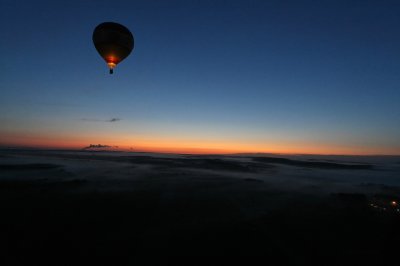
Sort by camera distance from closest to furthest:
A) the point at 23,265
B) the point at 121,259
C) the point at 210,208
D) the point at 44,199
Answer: the point at 23,265
the point at 121,259
the point at 210,208
the point at 44,199

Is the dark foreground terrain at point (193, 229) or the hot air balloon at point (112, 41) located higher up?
the hot air balloon at point (112, 41)

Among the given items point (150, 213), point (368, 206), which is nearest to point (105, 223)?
point (150, 213)

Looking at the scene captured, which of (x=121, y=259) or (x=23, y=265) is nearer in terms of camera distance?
(x=23, y=265)

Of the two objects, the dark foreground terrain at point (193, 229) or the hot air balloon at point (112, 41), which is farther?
the hot air balloon at point (112, 41)

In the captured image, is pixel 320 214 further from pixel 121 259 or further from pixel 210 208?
pixel 121 259

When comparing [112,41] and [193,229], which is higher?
[112,41]

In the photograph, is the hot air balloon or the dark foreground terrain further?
the hot air balloon

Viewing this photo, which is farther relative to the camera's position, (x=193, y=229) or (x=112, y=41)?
(x=112, y=41)

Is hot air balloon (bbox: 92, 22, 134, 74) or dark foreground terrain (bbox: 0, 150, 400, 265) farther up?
hot air balloon (bbox: 92, 22, 134, 74)
